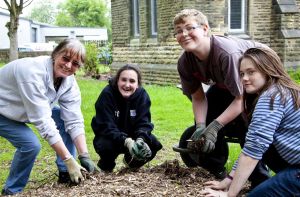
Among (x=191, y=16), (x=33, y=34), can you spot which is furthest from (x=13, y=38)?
(x=33, y=34)

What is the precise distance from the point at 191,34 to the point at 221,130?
3.31 ft

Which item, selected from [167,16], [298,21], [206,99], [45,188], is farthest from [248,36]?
[45,188]

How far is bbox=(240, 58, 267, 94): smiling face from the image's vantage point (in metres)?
2.99

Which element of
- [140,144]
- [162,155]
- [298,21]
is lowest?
[162,155]

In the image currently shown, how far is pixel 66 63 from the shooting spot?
3.79m

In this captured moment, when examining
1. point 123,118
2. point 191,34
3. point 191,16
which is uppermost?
point 191,16

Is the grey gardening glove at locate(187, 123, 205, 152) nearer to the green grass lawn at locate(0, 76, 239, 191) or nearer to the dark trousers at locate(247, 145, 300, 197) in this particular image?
the dark trousers at locate(247, 145, 300, 197)

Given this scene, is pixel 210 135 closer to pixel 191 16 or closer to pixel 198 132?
pixel 198 132

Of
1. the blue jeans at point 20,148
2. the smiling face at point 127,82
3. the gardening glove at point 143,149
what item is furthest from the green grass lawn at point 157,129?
the smiling face at point 127,82

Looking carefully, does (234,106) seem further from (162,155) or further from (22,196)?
(162,155)

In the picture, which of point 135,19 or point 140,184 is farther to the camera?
point 135,19

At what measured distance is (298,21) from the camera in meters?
13.3

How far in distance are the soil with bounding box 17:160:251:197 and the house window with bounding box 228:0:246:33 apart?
982cm

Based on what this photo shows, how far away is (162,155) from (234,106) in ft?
7.27
